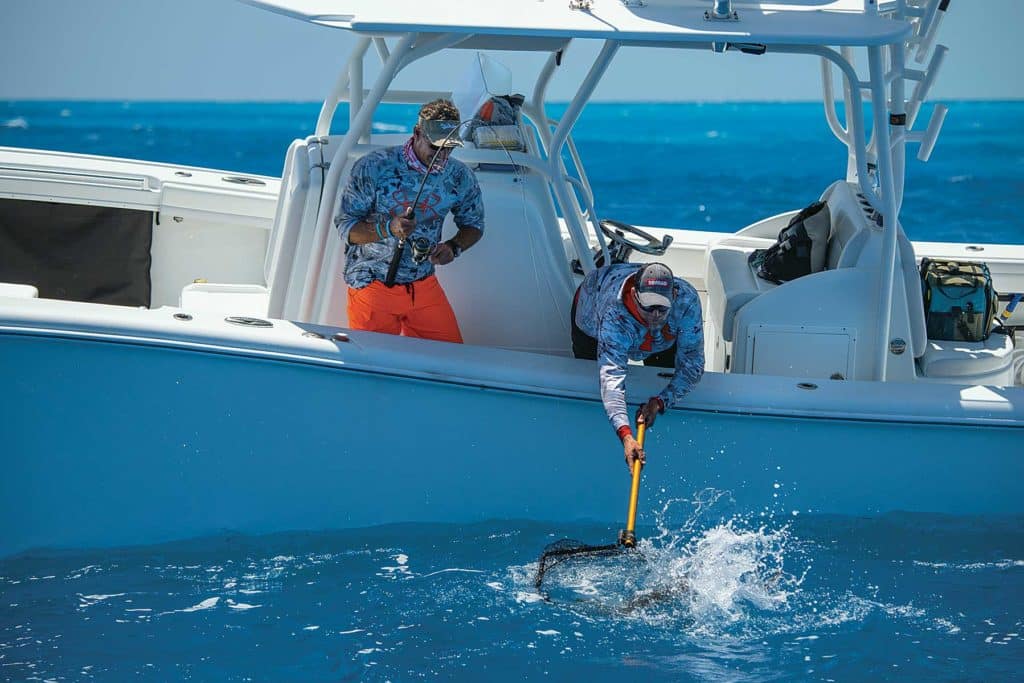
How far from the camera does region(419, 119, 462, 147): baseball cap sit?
415cm

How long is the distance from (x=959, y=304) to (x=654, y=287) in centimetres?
159

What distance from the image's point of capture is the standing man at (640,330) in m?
3.96

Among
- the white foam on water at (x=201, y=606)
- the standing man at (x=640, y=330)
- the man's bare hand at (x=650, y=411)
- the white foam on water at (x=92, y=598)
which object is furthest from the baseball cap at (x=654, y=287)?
the white foam on water at (x=92, y=598)

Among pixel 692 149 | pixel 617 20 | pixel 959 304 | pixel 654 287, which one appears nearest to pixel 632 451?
pixel 654 287

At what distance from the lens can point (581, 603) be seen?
4.26 meters

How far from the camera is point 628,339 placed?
161 inches


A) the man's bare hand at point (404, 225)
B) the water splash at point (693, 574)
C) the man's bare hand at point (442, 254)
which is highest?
the man's bare hand at point (404, 225)

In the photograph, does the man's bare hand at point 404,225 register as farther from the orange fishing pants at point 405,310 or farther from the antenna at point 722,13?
the antenna at point 722,13

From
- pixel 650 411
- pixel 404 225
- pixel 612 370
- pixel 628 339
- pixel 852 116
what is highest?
pixel 852 116

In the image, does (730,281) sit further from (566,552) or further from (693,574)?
(566,552)

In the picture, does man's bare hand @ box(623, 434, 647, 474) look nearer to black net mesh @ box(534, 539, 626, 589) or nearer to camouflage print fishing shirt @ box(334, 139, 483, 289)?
black net mesh @ box(534, 539, 626, 589)

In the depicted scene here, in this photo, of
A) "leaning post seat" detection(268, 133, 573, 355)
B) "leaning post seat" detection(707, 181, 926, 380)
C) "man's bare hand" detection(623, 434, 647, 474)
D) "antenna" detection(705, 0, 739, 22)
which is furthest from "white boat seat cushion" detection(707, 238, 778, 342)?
"antenna" detection(705, 0, 739, 22)

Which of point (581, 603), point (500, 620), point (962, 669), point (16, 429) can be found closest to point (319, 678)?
point (500, 620)

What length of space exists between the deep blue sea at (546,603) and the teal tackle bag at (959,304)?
30.5 inches
